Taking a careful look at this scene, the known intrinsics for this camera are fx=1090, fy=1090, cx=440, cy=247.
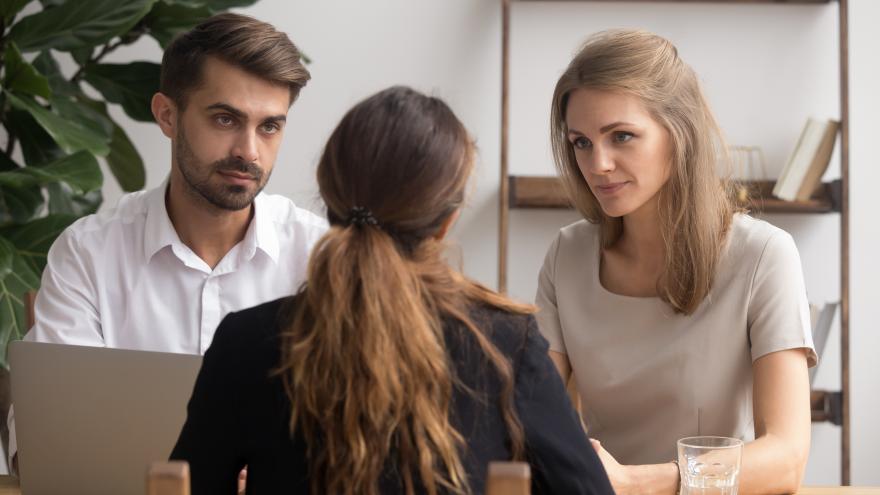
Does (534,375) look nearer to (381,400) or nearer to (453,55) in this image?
(381,400)

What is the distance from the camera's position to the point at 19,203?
2.79m

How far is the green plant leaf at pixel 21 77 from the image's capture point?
2.71 meters

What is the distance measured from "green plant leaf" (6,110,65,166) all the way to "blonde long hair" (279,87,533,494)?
203 centimetres

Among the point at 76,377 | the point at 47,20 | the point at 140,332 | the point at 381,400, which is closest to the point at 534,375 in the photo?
the point at 381,400

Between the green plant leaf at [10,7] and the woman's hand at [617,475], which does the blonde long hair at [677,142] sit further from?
the green plant leaf at [10,7]

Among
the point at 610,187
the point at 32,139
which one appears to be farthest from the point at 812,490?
the point at 32,139

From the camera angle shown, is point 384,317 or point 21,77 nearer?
point 384,317

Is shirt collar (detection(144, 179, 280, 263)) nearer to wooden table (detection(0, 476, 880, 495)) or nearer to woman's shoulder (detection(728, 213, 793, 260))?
wooden table (detection(0, 476, 880, 495))

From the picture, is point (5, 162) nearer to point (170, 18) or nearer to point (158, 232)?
point (170, 18)

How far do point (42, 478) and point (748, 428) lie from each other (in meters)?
1.18

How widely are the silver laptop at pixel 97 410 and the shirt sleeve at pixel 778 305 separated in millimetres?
961

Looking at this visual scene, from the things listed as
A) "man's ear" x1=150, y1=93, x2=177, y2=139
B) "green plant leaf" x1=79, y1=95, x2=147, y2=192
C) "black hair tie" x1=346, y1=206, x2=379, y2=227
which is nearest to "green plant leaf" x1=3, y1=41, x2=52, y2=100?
"green plant leaf" x1=79, y1=95, x2=147, y2=192

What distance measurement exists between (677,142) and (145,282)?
38.0 inches

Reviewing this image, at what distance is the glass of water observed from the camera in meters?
1.36
